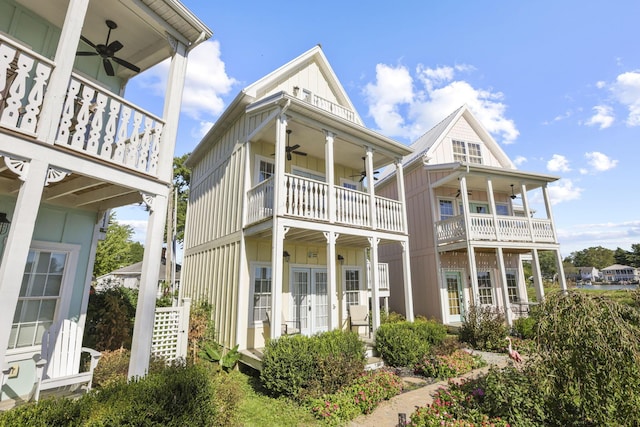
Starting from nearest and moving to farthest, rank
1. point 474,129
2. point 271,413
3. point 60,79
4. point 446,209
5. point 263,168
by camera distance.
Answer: point 60,79 < point 271,413 < point 263,168 < point 446,209 < point 474,129

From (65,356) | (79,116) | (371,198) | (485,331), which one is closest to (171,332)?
(65,356)

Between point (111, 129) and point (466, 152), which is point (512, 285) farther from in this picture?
point (111, 129)

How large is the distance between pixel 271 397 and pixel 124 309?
15.9 feet

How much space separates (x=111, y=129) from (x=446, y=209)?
1389 centimetres

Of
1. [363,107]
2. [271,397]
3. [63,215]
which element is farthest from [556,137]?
[63,215]

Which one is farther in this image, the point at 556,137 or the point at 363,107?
the point at 363,107

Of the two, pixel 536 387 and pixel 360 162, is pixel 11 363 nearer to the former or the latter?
pixel 536 387

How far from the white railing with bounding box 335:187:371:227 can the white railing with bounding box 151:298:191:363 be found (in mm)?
4771

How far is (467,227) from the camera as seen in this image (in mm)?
11883

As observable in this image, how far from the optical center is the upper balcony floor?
3432mm

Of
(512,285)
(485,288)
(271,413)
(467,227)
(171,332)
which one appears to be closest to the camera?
(271,413)

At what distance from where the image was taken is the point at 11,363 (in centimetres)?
464

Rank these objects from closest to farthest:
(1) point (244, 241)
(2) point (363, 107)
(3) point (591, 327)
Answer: (3) point (591, 327) → (1) point (244, 241) → (2) point (363, 107)

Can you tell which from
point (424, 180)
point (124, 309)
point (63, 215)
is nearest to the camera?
point (63, 215)
